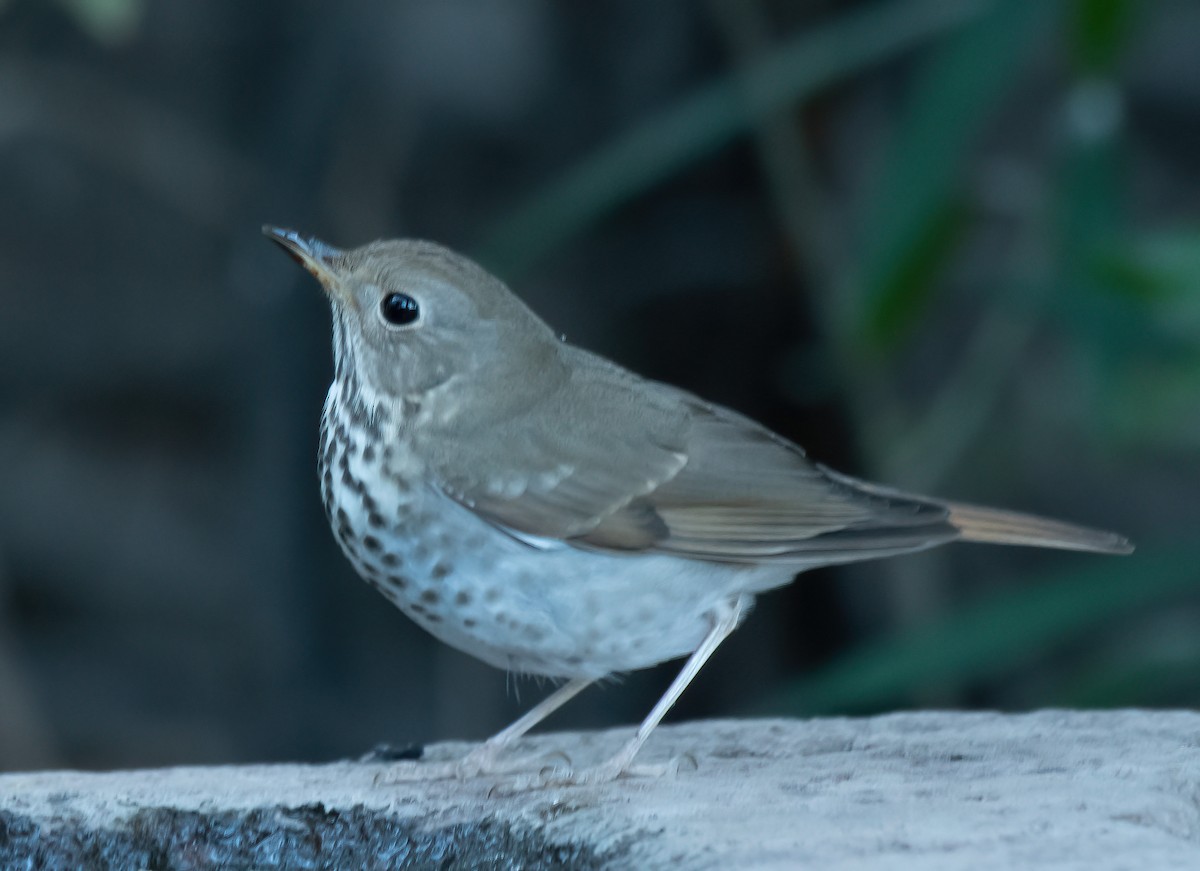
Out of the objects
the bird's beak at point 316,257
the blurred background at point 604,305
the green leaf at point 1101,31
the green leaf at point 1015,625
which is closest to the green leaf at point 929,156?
the blurred background at point 604,305

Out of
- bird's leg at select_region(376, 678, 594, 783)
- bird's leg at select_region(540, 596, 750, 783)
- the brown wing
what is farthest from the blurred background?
bird's leg at select_region(376, 678, 594, 783)

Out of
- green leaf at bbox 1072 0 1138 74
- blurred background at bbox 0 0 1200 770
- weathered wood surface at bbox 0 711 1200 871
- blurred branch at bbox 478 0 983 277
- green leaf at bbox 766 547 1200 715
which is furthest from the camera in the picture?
blurred branch at bbox 478 0 983 277

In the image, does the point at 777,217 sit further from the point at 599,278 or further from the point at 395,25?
the point at 395,25

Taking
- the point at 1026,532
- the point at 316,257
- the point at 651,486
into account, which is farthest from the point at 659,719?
the point at 316,257

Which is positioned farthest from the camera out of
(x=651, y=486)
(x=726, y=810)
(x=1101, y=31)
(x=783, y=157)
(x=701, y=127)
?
(x=783, y=157)

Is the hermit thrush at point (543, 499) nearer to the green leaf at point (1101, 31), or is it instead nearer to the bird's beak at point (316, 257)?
the bird's beak at point (316, 257)

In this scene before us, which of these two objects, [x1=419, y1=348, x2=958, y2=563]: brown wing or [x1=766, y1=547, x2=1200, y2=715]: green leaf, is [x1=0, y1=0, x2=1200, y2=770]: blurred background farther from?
[x1=419, y1=348, x2=958, y2=563]: brown wing

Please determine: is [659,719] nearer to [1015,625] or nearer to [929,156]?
[1015,625]
